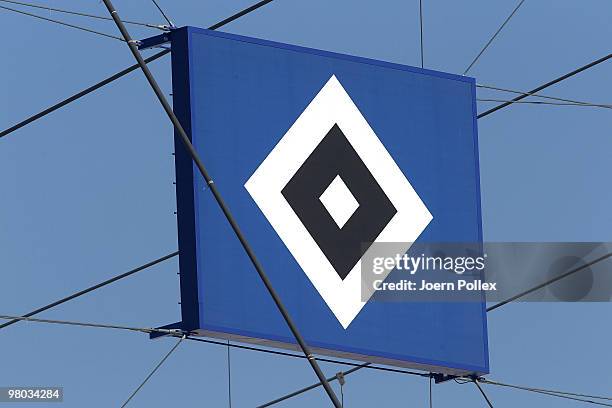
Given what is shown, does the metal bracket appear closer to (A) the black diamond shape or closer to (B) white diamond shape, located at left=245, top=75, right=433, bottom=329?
(B) white diamond shape, located at left=245, top=75, right=433, bottom=329

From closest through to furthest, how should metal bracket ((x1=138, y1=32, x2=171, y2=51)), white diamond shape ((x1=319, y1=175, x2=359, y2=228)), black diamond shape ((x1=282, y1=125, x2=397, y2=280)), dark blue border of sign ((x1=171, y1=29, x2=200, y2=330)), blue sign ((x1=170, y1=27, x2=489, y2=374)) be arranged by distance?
dark blue border of sign ((x1=171, y1=29, x2=200, y2=330)) → blue sign ((x1=170, y1=27, x2=489, y2=374)) → metal bracket ((x1=138, y1=32, x2=171, y2=51)) → black diamond shape ((x1=282, y1=125, x2=397, y2=280)) → white diamond shape ((x1=319, y1=175, x2=359, y2=228))

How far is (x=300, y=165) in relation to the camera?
85.1 ft

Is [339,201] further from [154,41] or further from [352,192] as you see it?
[154,41]

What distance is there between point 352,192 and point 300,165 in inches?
33.1

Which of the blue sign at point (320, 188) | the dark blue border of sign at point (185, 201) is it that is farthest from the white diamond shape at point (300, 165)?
the dark blue border of sign at point (185, 201)

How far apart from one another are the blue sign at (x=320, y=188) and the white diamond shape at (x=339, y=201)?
19 mm

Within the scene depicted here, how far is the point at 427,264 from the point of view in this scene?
27172 millimetres

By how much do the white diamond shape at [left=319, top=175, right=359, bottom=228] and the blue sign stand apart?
2cm

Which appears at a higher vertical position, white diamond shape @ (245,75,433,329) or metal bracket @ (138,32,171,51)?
metal bracket @ (138,32,171,51)

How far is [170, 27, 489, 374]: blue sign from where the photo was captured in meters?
24.8

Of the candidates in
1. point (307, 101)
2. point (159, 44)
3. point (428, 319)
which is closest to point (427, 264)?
point (428, 319)

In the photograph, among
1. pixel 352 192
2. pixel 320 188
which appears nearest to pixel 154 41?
pixel 320 188

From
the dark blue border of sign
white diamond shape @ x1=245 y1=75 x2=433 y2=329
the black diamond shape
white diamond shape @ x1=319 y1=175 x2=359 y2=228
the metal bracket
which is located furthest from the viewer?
white diamond shape @ x1=319 y1=175 x2=359 y2=228

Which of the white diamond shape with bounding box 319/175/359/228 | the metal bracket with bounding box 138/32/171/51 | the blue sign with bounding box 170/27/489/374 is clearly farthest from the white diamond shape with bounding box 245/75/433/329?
the metal bracket with bounding box 138/32/171/51
